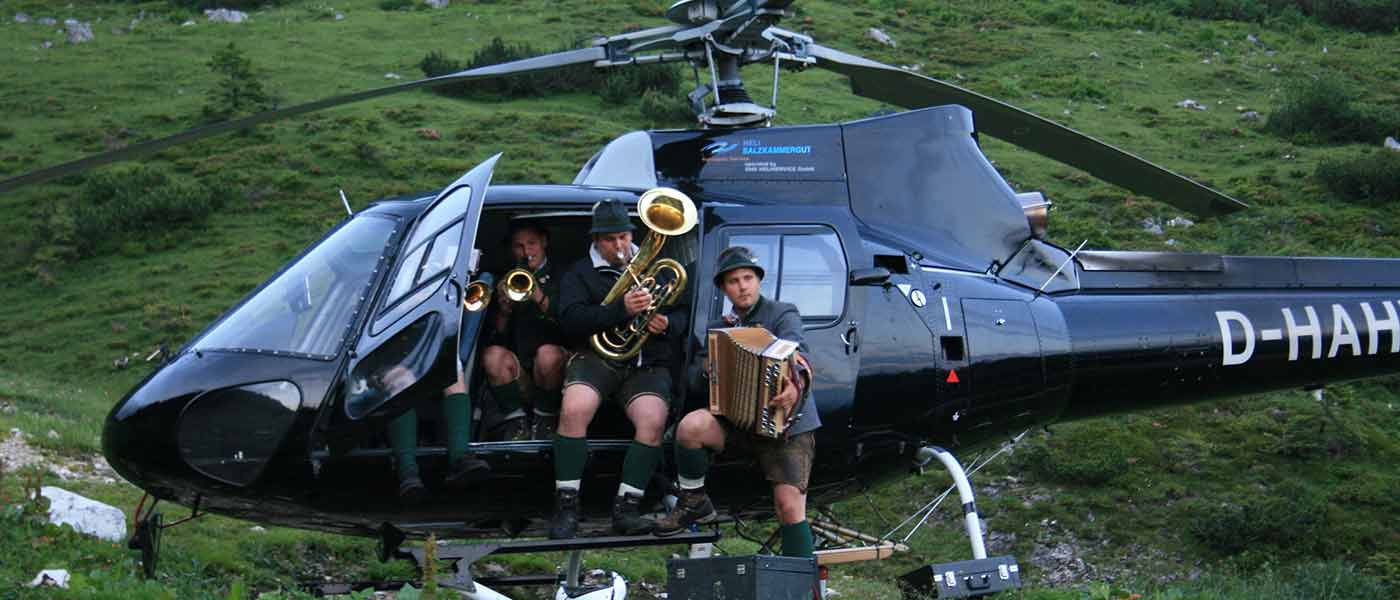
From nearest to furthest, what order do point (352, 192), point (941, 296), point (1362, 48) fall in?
point (941, 296) < point (352, 192) < point (1362, 48)

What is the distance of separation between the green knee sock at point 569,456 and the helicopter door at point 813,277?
2.94 feet

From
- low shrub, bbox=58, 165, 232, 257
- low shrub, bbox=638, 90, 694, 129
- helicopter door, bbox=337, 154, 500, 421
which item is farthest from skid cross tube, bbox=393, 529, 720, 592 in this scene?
low shrub, bbox=638, 90, 694, 129

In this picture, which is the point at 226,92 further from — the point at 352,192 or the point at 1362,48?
the point at 1362,48

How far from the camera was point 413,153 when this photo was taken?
23562 millimetres

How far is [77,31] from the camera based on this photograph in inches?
1344

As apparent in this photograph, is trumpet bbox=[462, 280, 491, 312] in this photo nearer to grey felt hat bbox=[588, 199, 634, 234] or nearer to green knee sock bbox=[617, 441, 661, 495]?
grey felt hat bbox=[588, 199, 634, 234]

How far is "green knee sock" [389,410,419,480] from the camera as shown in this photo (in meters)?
7.00

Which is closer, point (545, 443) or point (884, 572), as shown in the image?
point (545, 443)

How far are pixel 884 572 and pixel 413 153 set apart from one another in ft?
46.8

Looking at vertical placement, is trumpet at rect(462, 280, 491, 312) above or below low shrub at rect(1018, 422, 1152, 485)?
above

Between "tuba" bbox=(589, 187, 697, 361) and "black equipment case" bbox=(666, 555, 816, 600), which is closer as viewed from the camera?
"black equipment case" bbox=(666, 555, 816, 600)

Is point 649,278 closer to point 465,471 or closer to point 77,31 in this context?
point 465,471

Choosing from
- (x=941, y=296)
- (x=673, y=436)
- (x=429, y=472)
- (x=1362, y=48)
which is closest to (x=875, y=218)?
(x=941, y=296)

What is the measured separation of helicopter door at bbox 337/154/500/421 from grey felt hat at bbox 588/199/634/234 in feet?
2.08
